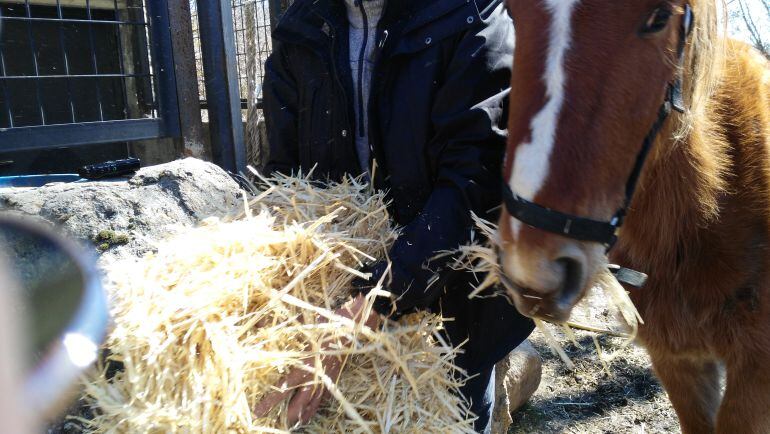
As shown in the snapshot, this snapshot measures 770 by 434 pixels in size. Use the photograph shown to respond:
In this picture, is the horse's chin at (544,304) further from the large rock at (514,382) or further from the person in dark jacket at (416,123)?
the large rock at (514,382)

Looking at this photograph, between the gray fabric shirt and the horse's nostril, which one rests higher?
the gray fabric shirt

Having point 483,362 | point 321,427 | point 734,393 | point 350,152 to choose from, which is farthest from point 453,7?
point 734,393

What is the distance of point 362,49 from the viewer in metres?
1.95

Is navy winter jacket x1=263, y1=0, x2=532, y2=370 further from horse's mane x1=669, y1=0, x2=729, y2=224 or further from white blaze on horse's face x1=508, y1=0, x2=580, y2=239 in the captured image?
horse's mane x1=669, y1=0, x2=729, y2=224

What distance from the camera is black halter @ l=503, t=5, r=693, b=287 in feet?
4.29

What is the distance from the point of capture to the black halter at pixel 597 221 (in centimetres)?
131

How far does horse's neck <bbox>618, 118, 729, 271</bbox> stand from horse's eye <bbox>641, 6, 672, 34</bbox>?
19.1 inches

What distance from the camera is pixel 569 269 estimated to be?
1.37 metres

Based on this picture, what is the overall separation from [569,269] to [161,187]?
1.59 meters

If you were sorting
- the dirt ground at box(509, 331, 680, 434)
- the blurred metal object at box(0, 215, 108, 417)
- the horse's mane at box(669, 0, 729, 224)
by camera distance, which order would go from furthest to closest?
the dirt ground at box(509, 331, 680, 434) → the horse's mane at box(669, 0, 729, 224) → the blurred metal object at box(0, 215, 108, 417)

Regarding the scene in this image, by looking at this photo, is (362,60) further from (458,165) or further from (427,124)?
(458,165)

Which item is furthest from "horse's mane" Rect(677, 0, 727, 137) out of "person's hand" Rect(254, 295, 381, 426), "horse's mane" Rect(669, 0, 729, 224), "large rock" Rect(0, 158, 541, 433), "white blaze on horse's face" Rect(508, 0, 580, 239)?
"large rock" Rect(0, 158, 541, 433)

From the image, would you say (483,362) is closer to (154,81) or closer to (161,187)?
(161,187)

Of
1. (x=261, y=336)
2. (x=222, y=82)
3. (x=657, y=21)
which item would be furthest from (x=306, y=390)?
(x=222, y=82)
